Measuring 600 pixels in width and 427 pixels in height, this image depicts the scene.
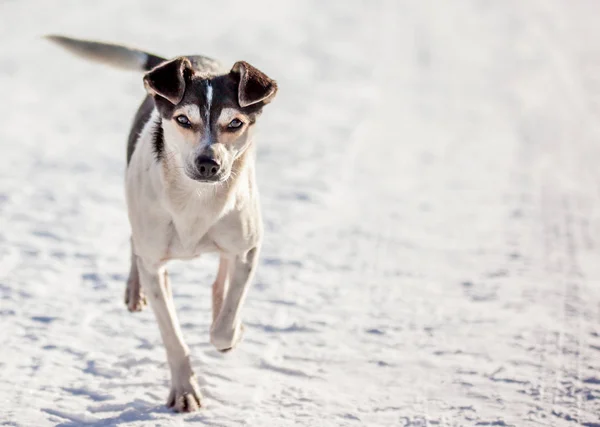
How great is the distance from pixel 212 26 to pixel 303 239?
6.19 m

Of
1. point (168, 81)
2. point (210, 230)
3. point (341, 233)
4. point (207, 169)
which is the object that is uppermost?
point (168, 81)

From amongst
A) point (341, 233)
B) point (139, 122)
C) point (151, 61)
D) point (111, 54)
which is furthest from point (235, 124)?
point (341, 233)

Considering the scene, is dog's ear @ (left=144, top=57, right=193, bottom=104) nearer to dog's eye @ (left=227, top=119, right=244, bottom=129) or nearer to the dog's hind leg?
dog's eye @ (left=227, top=119, right=244, bottom=129)

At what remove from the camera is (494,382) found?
5277 millimetres

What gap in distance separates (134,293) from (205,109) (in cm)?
175

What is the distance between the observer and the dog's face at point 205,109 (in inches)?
170

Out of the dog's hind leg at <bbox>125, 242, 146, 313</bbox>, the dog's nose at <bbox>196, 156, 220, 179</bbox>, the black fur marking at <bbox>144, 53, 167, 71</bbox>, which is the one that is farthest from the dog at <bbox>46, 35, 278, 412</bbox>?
the dog's hind leg at <bbox>125, 242, 146, 313</bbox>

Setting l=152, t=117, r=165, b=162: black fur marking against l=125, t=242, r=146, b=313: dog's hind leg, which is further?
l=125, t=242, r=146, b=313: dog's hind leg

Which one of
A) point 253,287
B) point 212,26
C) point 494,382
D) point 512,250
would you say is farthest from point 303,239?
point 212,26

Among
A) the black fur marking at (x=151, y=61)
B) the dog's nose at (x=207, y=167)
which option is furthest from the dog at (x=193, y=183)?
the black fur marking at (x=151, y=61)

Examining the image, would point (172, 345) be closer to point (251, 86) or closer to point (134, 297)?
point (134, 297)

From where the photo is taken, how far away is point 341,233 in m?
7.33

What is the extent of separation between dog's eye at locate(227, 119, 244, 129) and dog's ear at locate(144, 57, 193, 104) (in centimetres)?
27

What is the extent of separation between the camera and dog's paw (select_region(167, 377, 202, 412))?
15.9 ft
